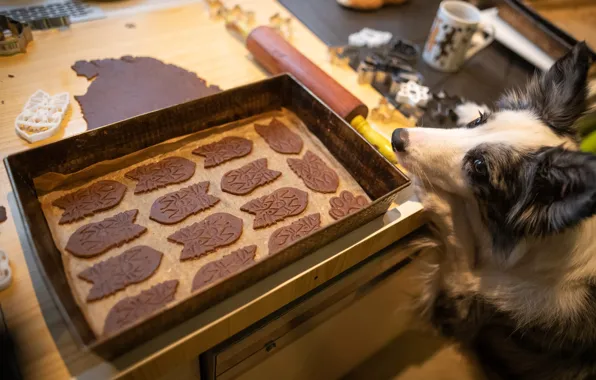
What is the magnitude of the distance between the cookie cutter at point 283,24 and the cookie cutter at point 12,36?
658 millimetres

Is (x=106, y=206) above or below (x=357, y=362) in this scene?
above

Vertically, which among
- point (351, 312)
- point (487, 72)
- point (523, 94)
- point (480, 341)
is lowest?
point (480, 341)

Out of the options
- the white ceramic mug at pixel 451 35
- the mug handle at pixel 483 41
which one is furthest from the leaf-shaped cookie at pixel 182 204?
the mug handle at pixel 483 41

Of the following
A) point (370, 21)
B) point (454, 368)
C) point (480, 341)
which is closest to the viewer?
point (480, 341)

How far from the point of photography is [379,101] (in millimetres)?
Result: 1101

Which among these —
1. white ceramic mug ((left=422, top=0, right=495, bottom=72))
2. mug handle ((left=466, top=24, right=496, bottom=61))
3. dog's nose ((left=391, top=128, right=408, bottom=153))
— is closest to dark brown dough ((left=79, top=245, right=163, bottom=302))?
dog's nose ((left=391, top=128, right=408, bottom=153))

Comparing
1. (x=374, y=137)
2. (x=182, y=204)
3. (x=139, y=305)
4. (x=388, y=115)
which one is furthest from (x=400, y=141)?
(x=139, y=305)

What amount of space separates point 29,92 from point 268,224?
0.64 metres

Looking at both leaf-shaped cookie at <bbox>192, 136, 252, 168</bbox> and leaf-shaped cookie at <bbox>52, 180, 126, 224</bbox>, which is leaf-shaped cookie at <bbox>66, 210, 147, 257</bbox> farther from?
leaf-shaped cookie at <bbox>192, 136, 252, 168</bbox>

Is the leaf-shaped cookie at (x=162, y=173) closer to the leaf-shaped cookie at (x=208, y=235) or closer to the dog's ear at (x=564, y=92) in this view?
the leaf-shaped cookie at (x=208, y=235)

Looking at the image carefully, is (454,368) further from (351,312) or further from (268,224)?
(268,224)

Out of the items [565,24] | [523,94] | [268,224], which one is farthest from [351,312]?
[565,24]

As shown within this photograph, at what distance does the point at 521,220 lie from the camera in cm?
75

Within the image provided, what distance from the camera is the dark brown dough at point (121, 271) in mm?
630
